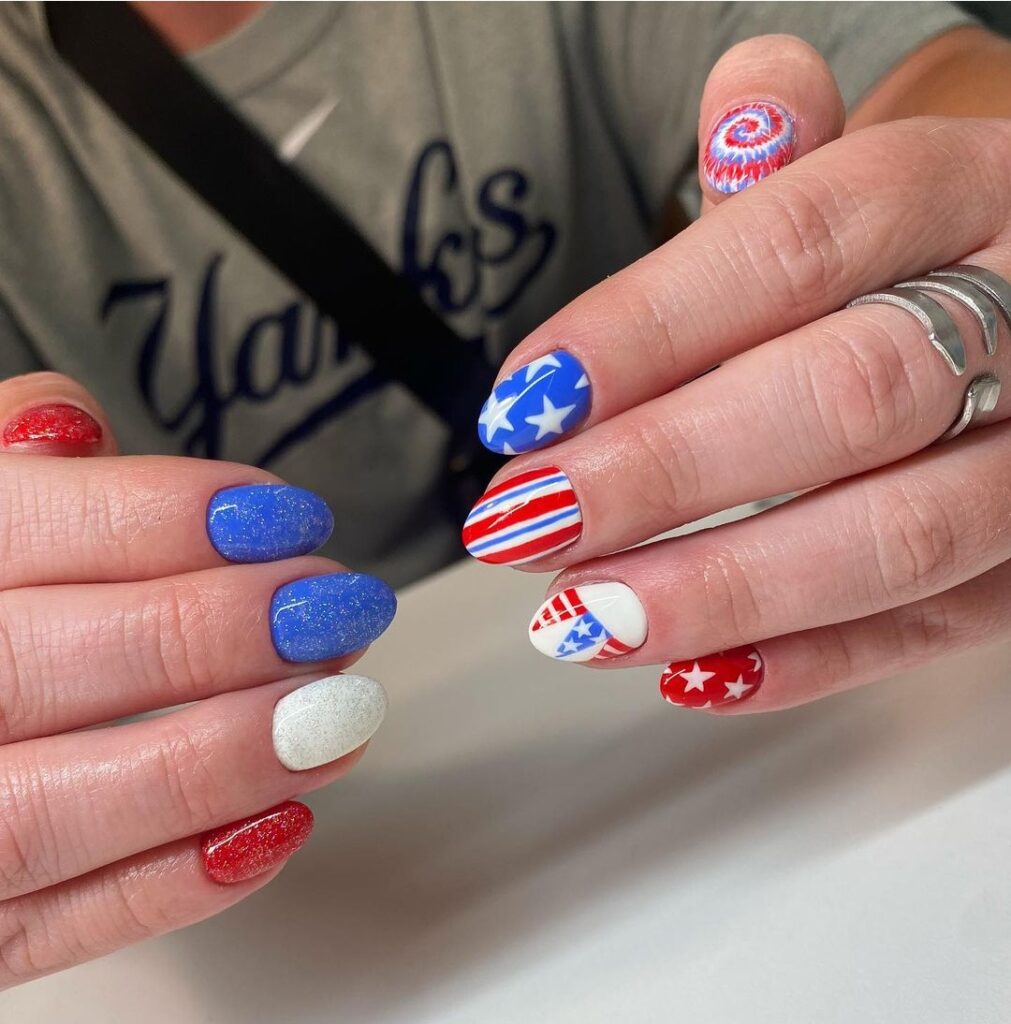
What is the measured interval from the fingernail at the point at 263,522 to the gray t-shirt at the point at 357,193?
1.75 ft

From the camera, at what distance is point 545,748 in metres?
0.64

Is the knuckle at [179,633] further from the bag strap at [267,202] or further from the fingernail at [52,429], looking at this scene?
the bag strap at [267,202]

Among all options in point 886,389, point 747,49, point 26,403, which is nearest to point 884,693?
point 886,389

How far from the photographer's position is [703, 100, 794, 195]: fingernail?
20.7 inches

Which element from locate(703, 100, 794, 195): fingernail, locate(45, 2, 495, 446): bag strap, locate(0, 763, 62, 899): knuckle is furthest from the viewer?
locate(45, 2, 495, 446): bag strap

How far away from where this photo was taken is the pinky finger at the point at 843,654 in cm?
51

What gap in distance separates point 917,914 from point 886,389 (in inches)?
11.5

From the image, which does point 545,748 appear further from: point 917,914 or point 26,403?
point 26,403

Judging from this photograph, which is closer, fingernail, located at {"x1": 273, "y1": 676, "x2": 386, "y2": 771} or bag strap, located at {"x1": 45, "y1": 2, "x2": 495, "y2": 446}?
fingernail, located at {"x1": 273, "y1": 676, "x2": 386, "y2": 771}

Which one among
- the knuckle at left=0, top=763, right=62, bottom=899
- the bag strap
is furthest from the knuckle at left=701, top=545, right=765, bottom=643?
the bag strap

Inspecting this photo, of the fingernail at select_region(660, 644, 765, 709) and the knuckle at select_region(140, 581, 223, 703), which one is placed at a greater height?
the knuckle at select_region(140, 581, 223, 703)

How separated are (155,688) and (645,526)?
27 centimetres

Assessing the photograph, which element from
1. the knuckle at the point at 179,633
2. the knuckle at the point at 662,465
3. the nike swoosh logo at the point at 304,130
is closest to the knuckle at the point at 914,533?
the knuckle at the point at 662,465

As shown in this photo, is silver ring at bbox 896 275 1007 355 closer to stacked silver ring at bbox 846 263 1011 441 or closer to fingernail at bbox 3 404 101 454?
stacked silver ring at bbox 846 263 1011 441
